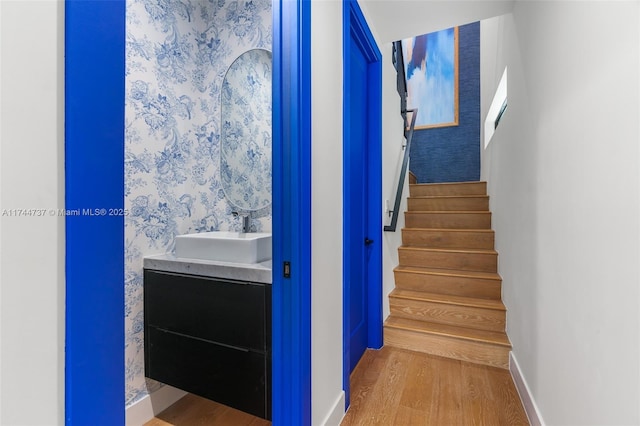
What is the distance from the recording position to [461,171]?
4.59 m

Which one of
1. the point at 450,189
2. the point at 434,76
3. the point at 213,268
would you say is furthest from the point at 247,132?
the point at 434,76

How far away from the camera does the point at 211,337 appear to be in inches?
57.3

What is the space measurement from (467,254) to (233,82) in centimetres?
247

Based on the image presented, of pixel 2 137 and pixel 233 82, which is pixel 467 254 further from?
pixel 2 137

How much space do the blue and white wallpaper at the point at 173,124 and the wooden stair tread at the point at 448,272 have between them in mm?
1560

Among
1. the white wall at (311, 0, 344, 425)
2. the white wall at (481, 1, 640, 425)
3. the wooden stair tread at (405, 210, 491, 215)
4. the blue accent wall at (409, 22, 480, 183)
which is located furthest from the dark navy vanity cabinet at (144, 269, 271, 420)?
the blue accent wall at (409, 22, 480, 183)

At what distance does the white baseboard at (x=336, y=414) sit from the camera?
144 centimetres

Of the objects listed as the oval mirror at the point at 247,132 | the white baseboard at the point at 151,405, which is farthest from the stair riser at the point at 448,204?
the white baseboard at the point at 151,405

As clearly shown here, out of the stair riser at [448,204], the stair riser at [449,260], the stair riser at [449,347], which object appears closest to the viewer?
the stair riser at [449,347]

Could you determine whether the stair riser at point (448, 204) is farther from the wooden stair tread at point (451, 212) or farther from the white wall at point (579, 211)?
the white wall at point (579, 211)

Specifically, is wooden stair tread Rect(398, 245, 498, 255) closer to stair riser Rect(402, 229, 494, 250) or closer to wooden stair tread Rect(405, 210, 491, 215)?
stair riser Rect(402, 229, 494, 250)

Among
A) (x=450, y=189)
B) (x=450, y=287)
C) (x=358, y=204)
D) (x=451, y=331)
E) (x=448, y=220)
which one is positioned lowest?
(x=451, y=331)

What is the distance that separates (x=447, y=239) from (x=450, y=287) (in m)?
0.61

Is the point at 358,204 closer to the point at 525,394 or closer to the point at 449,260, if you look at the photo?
the point at 449,260
